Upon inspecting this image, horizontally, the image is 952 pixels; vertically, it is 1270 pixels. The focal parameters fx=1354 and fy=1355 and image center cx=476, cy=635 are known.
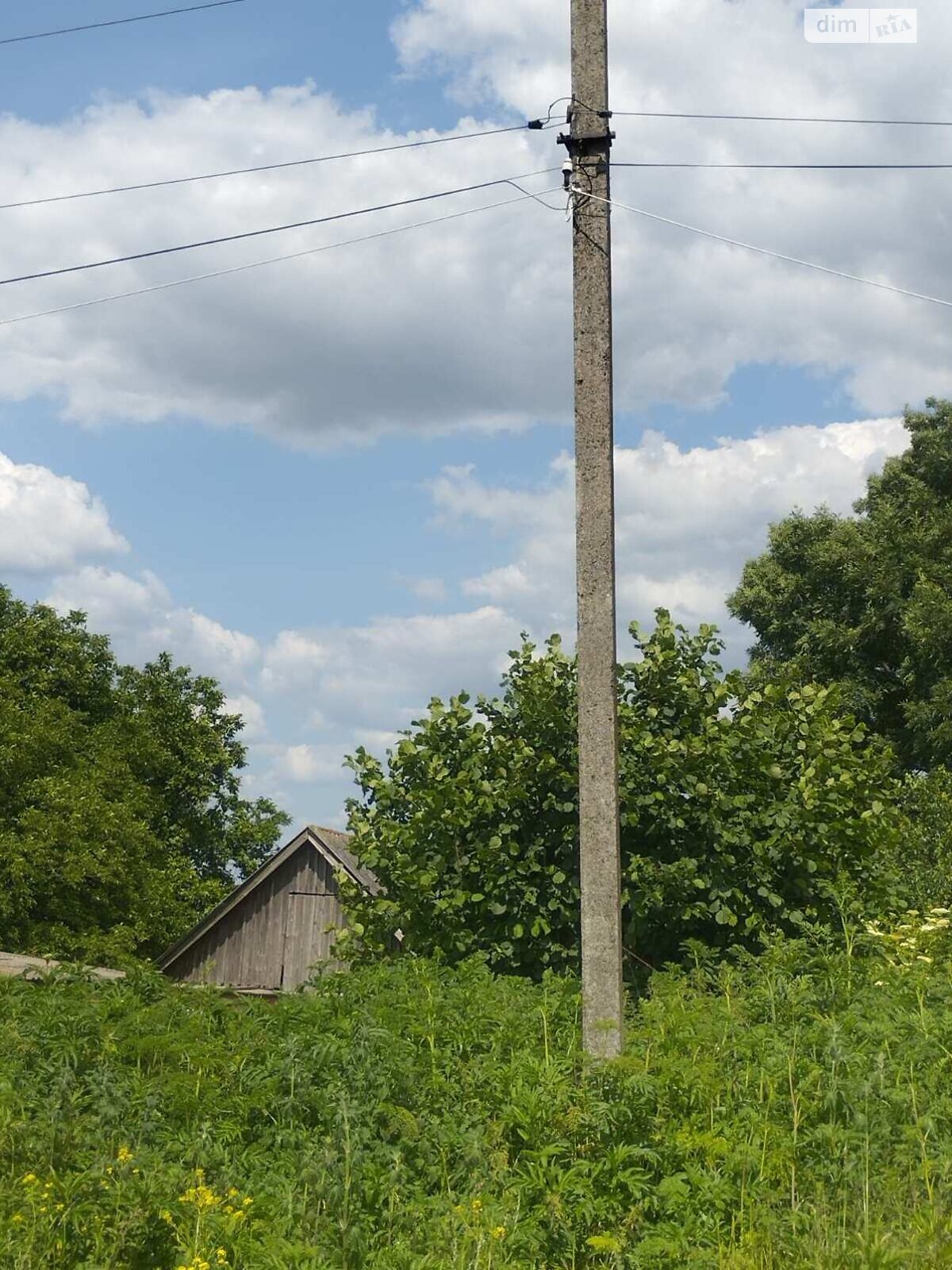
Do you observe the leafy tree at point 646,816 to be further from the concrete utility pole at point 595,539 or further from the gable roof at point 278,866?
the gable roof at point 278,866

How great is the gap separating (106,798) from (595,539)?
34.2m

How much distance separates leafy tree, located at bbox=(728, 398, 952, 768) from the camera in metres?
30.8

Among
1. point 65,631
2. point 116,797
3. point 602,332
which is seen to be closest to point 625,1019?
point 602,332

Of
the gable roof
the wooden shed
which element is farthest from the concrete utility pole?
the wooden shed

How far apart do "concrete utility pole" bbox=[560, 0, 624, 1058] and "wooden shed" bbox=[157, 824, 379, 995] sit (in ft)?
72.8

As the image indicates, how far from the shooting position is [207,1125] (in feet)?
23.4

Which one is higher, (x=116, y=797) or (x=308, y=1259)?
(x=116, y=797)

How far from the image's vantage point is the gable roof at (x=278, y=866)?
98.6ft

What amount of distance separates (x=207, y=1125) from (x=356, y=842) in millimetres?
5873

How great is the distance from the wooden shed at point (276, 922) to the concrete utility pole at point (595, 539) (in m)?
22.2

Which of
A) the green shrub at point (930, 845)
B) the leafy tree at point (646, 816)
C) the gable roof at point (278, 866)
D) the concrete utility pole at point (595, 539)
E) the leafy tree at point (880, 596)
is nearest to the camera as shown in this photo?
the concrete utility pole at point (595, 539)

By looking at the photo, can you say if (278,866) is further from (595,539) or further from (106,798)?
(595,539)

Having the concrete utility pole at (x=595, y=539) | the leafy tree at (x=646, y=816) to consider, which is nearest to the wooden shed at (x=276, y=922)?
the leafy tree at (x=646, y=816)

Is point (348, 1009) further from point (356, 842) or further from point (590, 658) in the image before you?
point (356, 842)
